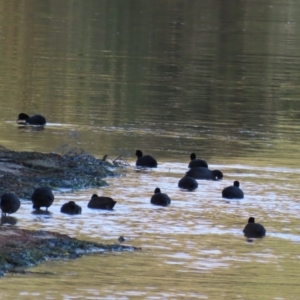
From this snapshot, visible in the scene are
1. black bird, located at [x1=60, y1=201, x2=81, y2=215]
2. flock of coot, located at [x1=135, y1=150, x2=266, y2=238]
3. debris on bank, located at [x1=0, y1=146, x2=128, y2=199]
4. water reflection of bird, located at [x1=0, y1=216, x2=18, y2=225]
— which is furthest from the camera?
debris on bank, located at [x1=0, y1=146, x2=128, y2=199]

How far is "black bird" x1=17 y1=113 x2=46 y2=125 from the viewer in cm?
2761

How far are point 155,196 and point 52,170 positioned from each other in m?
2.80

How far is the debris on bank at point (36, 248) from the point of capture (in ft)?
46.5

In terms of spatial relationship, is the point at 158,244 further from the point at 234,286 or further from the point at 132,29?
the point at 132,29

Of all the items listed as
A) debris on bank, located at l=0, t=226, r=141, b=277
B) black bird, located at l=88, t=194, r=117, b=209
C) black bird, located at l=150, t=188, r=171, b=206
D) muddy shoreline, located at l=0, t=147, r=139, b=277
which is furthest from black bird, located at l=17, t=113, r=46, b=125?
debris on bank, located at l=0, t=226, r=141, b=277

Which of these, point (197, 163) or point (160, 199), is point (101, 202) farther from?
point (197, 163)

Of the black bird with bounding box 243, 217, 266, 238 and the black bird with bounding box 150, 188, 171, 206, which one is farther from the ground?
the black bird with bounding box 150, 188, 171, 206

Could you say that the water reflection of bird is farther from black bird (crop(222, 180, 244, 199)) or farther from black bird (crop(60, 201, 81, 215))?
black bird (crop(222, 180, 244, 199))

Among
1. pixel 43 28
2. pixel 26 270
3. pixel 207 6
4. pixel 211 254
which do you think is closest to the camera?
pixel 26 270

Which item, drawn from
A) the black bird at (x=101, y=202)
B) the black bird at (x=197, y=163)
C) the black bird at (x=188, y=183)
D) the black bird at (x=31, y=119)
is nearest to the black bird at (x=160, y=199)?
the black bird at (x=101, y=202)

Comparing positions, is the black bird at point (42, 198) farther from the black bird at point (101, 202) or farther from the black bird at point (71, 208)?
the black bird at point (101, 202)

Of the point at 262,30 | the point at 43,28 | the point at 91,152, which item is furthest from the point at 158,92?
the point at 262,30

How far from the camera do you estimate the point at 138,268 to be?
14547 mm

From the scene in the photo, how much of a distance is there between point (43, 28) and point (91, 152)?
39905mm
